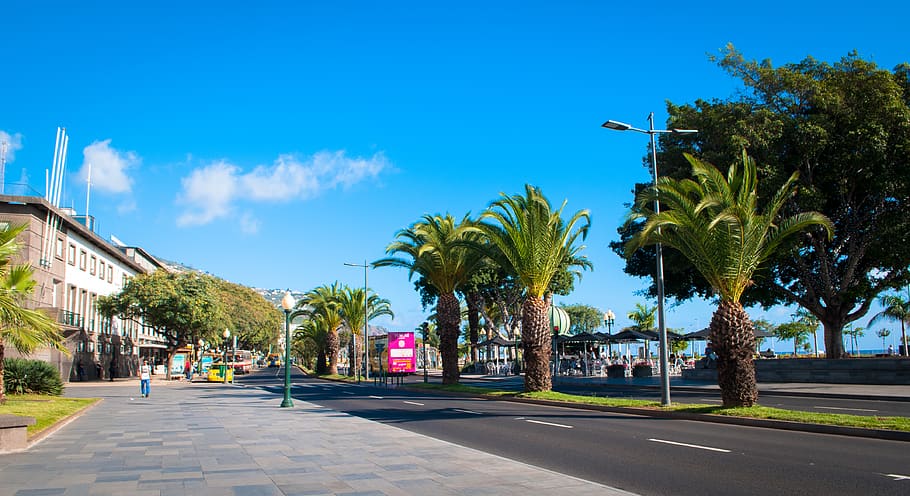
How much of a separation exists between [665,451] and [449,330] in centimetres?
2496

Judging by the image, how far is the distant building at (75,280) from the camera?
1684 inches

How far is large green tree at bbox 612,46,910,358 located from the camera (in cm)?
2908

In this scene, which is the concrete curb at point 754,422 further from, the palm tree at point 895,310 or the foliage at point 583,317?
the foliage at point 583,317

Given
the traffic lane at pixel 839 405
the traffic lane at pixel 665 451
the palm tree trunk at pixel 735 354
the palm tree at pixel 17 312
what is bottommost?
the traffic lane at pixel 839 405

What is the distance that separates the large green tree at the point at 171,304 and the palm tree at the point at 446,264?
27853mm

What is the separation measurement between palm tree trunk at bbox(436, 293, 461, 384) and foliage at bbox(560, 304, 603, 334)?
9626 cm

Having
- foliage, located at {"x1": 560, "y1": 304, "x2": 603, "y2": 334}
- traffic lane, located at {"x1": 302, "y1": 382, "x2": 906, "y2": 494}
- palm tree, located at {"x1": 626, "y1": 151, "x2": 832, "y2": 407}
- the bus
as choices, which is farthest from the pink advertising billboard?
foliage, located at {"x1": 560, "y1": 304, "x2": 603, "y2": 334}

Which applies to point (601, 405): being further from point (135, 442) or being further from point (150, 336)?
point (150, 336)

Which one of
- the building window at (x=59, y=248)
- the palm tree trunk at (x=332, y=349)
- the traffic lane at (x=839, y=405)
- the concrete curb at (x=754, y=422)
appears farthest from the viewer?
the palm tree trunk at (x=332, y=349)

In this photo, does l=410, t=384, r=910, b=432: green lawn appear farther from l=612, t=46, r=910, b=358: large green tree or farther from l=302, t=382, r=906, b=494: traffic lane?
l=612, t=46, r=910, b=358: large green tree

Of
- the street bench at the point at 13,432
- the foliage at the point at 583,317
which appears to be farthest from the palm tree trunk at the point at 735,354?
the foliage at the point at 583,317

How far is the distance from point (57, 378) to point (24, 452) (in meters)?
19.1

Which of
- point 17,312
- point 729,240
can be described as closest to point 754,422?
point 729,240

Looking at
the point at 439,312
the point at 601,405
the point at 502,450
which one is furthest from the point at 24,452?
the point at 439,312
